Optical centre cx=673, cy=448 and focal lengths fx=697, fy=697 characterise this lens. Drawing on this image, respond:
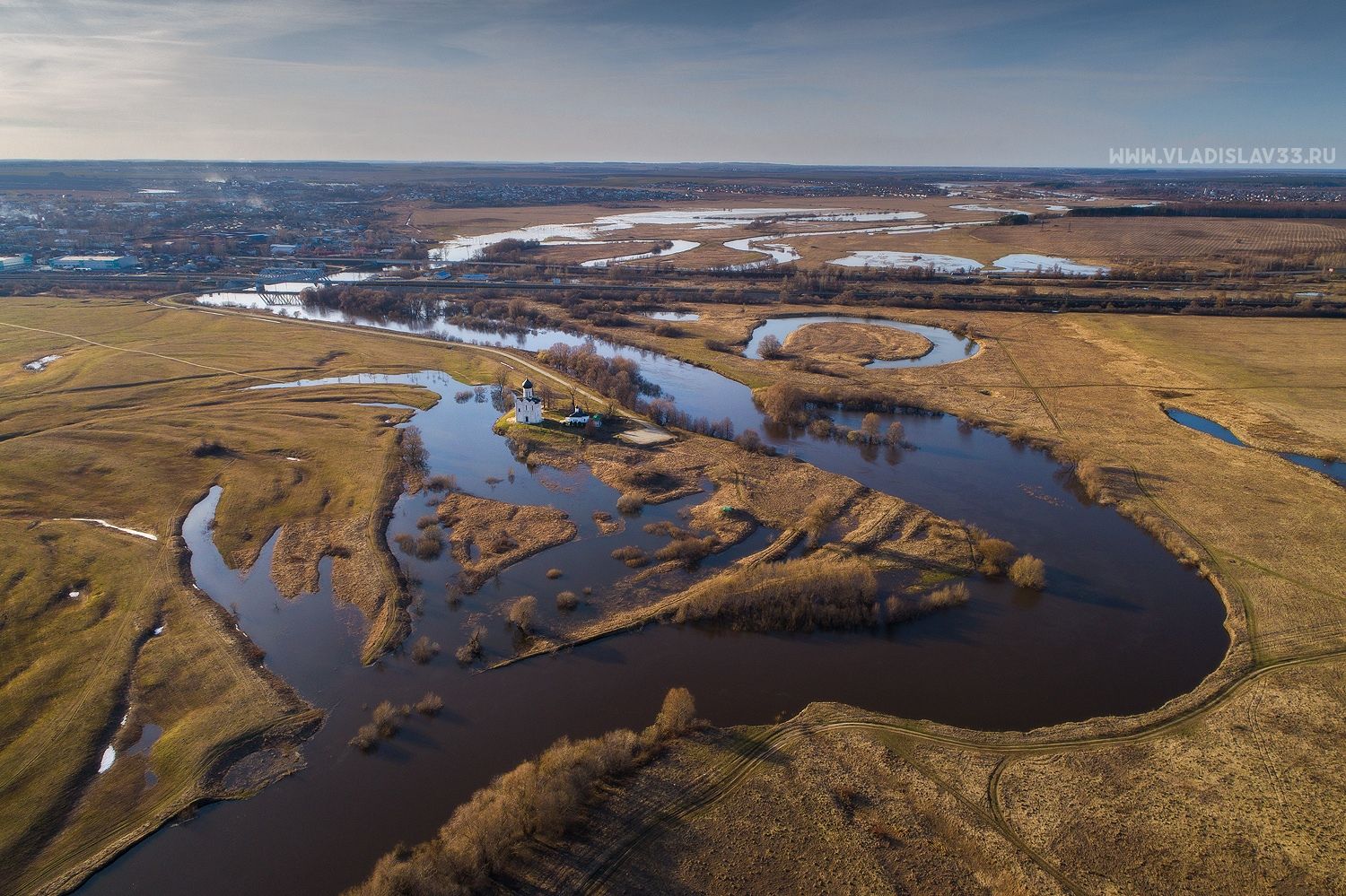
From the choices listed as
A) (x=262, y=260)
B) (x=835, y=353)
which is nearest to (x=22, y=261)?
(x=262, y=260)

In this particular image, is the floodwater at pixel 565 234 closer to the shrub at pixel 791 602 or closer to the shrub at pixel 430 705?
the shrub at pixel 791 602

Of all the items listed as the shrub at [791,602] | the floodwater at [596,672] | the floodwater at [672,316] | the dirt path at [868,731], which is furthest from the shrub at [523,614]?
the floodwater at [672,316]

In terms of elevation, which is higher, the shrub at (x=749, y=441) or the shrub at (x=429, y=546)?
the shrub at (x=749, y=441)

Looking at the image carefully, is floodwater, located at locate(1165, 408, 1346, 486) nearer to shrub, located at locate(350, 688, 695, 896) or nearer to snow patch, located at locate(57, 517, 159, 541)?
shrub, located at locate(350, 688, 695, 896)

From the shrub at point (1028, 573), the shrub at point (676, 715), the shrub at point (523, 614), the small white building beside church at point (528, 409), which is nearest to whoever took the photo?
the shrub at point (676, 715)

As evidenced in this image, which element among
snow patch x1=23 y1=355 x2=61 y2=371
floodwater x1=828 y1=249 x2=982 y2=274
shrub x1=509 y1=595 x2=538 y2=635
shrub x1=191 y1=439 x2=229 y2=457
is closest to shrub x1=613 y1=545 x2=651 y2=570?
shrub x1=509 y1=595 x2=538 y2=635
